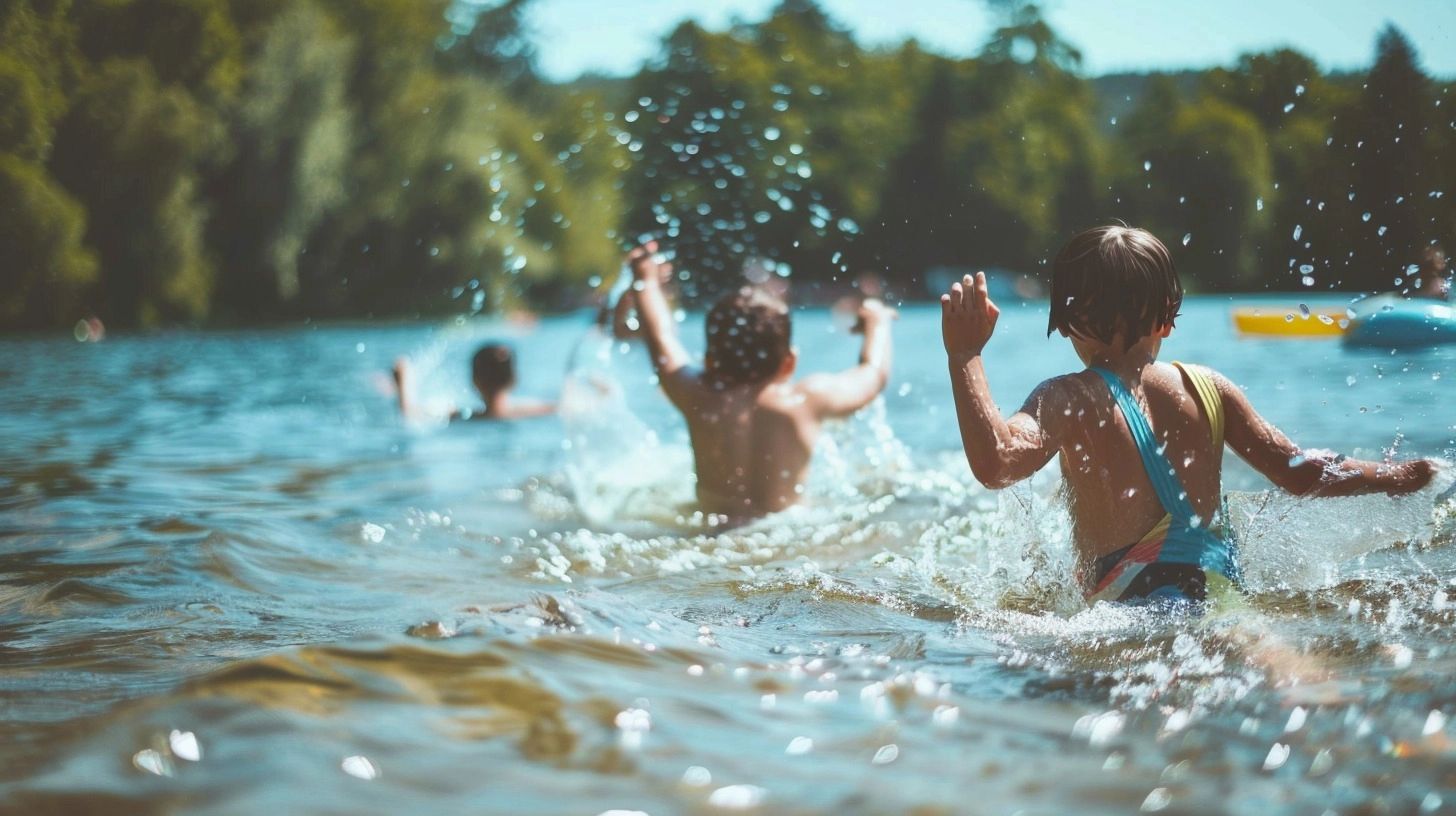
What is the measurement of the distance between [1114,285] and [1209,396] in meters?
0.44

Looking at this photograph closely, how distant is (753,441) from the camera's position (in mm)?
5586

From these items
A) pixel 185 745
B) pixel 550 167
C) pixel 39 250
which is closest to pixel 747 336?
pixel 185 745

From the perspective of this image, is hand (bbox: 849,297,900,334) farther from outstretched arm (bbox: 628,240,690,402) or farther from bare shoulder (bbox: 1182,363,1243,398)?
bare shoulder (bbox: 1182,363,1243,398)

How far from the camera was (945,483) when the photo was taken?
23.5 feet

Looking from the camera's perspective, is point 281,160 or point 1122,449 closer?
point 1122,449

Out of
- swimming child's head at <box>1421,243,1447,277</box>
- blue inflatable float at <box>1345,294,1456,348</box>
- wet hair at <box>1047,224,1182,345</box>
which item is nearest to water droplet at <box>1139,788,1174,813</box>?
wet hair at <box>1047,224,1182,345</box>

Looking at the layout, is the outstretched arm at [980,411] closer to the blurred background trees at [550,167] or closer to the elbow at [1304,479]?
the elbow at [1304,479]

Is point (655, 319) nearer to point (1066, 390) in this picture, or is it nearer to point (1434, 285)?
point (1066, 390)

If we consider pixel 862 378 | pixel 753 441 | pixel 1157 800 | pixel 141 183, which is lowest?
pixel 753 441

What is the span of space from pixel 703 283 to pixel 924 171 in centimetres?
4725

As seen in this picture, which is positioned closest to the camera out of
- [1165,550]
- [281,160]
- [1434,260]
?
[1165,550]

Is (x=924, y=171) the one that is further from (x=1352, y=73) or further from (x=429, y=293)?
(x=1352, y=73)

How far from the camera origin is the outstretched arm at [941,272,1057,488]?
2.93m

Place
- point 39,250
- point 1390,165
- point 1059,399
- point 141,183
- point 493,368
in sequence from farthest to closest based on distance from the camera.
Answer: point 141,183 → point 39,250 → point 1390,165 → point 493,368 → point 1059,399
